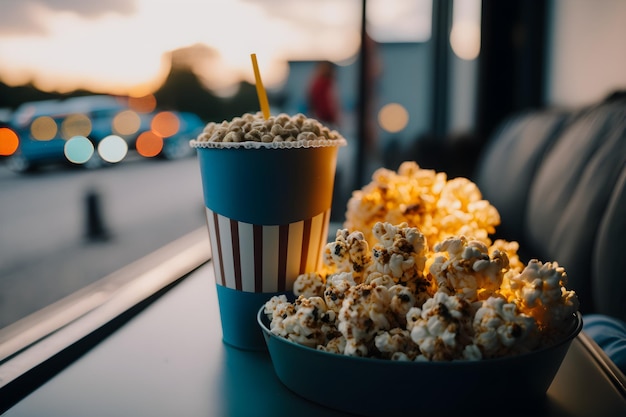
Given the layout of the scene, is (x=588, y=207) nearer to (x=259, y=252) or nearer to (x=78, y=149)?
(x=259, y=252)

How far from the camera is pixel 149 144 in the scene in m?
4.88

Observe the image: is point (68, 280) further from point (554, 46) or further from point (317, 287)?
point (554, 46)

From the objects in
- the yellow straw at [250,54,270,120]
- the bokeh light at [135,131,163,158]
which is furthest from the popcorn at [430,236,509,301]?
the bokeh light at [135,131,163,158]

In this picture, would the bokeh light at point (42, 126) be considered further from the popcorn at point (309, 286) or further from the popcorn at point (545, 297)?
the popcorn at point (545, 297)

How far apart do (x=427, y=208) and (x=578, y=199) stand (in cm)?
64

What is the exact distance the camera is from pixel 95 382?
59 centimetres

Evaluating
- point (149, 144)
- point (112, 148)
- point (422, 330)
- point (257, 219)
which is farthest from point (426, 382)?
point (149, 144)

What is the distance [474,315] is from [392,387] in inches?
3.9

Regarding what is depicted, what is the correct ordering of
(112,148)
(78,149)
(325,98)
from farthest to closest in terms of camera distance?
(325,98) < (112,148) < (78,149)

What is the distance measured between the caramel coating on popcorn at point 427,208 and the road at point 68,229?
792 millimetres

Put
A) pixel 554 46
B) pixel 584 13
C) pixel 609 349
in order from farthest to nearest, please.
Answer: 1. pixel 554 46
2. pixel 584 13
3. pixel 609 349

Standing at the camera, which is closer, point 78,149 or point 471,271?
point 471,271

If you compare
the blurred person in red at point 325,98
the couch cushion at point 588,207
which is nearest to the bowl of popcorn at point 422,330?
the couch cushion at point 588,207

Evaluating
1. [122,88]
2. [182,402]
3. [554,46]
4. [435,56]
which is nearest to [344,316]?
[182,402]
